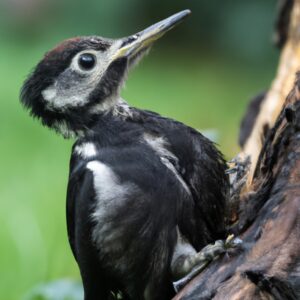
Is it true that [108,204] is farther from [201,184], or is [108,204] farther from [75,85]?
[75,85]

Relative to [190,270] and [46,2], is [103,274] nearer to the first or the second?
[190,270]

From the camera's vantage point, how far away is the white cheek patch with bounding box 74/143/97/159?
3524mm

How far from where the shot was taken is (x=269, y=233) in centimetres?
309

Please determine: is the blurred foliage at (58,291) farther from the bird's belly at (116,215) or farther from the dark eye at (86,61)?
the dark eye at (86,61)

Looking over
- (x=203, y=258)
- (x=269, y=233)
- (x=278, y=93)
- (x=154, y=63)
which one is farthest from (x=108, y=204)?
(x=154, y=63)

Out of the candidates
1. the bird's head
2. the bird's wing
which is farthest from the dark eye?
the bird's wing

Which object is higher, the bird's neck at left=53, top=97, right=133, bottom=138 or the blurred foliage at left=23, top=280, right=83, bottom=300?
the bird's neck at left=53, top=97, right=133, bottom=138

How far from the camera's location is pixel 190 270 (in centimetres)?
333

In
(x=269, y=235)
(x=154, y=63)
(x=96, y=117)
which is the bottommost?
(x=269, y=235)

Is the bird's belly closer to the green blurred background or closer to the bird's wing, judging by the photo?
the bird's wing

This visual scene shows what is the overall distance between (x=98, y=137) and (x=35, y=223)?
76.0 inches

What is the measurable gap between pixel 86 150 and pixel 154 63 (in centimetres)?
572

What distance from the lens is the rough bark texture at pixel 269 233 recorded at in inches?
117

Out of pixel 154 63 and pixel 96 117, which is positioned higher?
pixel 154 63
